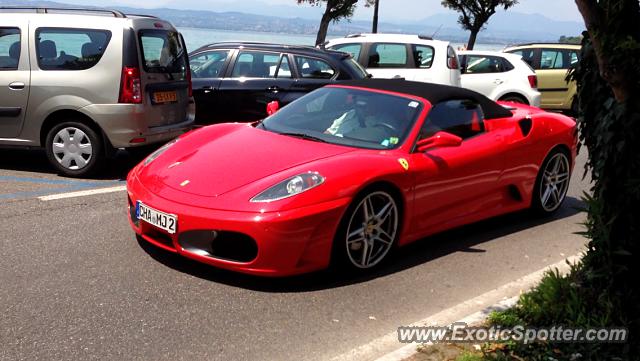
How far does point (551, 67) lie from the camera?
15.1 meters

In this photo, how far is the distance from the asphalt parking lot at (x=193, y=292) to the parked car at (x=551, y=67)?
30.8ft

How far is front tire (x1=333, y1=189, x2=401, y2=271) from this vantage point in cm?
450

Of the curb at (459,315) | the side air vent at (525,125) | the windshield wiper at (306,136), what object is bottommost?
the curb at (459,315)

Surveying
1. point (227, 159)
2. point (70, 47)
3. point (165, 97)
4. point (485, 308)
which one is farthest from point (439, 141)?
point (70, 47)

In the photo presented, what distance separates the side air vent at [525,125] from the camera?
239 inches

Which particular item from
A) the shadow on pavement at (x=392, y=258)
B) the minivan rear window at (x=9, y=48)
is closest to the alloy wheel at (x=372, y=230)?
the shadow on pavement at (x=392, y=258)

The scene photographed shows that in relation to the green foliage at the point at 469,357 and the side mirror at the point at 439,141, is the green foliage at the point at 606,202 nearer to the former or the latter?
the green foliage at the point at 469,357

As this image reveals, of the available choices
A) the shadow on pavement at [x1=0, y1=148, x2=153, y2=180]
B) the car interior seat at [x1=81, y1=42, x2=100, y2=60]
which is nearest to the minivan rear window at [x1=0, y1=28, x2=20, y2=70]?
the car interior seat at [x1=81, y1=42, x2=100, y2=60]

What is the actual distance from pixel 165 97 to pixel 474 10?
2227cm

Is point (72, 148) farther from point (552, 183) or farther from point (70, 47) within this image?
point (552, 183)

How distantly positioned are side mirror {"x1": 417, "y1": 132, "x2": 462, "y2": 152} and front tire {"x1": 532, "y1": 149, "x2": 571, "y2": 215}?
1.64 metres

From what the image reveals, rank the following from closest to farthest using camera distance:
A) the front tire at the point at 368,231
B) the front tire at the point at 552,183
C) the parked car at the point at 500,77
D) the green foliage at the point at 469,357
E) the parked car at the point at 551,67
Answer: the green foliage at the point at 469,357 < the front tire at the point at 368,231 < the front tire at the point at 552,183 < the parked car at the point at 500,77 < the parked car at the point at 551,67

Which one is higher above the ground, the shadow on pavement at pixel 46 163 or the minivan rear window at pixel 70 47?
the minivan rear window at pixel 70 47

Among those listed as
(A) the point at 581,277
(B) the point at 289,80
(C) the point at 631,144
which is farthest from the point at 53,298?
(B) the point at 289,80
